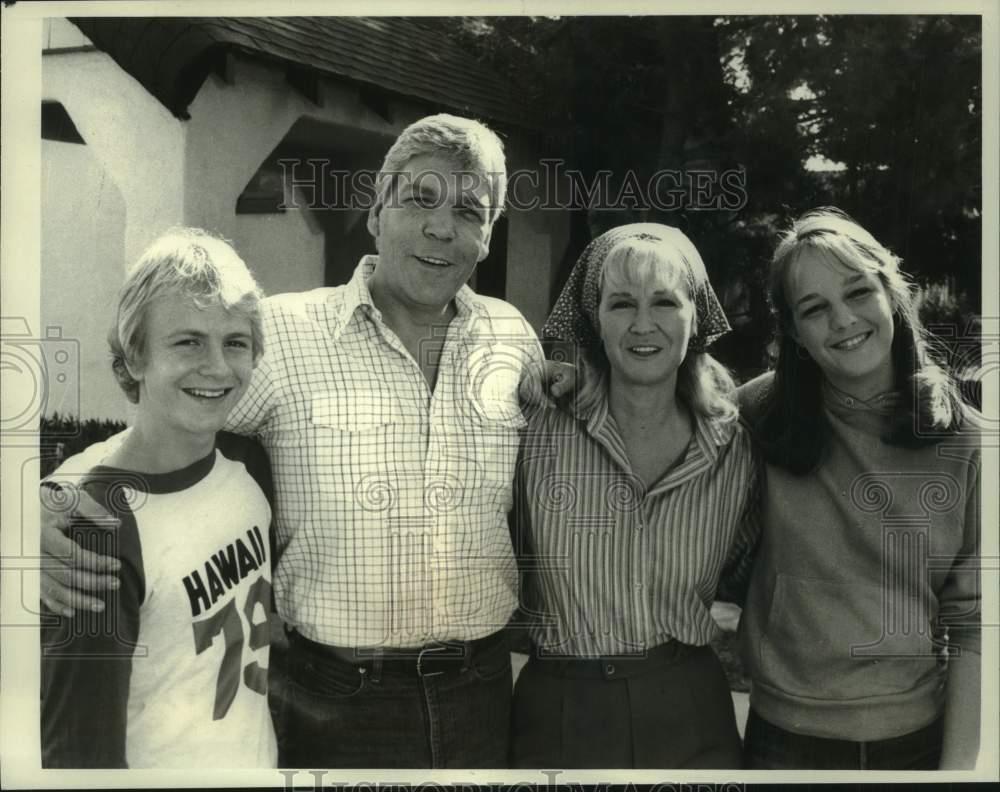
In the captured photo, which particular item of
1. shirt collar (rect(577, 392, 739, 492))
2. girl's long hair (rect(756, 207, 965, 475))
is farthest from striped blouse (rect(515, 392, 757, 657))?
girl's long hair (rect(756, 207, 965, 475))

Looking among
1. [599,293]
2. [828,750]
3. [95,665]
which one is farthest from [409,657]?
[828,750]

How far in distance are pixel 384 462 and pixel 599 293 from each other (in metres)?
0.77

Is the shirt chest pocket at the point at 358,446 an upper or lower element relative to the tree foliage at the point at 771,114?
lower

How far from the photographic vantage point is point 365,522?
287cm

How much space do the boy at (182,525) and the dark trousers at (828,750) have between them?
1.42 metres

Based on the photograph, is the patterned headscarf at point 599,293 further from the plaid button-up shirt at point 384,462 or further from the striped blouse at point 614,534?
the striped blouse at point 614,534

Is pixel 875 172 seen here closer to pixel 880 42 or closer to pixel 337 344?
pixel 880 42

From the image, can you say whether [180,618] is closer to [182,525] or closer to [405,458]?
[182,525]

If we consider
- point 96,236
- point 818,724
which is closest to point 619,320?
point 818,724

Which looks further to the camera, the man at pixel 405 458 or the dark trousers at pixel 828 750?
the dark trousers at pixel 828 750

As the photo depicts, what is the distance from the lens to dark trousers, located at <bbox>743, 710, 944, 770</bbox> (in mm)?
2982

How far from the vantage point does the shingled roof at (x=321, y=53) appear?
9.46ft

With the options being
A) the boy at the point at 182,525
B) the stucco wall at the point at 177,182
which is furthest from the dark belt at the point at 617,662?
the stucco wall at the point at 177,182

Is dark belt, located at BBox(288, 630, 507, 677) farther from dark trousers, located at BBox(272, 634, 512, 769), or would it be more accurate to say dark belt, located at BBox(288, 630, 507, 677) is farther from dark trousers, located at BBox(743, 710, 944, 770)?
dark trousers, located at BBox(743, 710, 944, 770)
